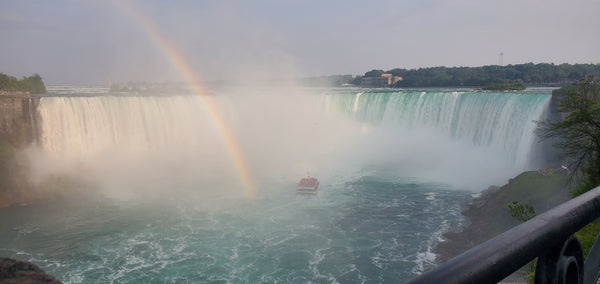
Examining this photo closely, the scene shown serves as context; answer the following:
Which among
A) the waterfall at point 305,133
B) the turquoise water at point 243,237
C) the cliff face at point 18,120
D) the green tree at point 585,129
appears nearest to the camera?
the turquoise water at point 243,237

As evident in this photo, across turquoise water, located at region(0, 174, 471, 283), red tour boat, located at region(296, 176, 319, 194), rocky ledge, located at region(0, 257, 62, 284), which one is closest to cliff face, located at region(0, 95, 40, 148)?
turquoise water, located at region(0, 174, 471, 283)

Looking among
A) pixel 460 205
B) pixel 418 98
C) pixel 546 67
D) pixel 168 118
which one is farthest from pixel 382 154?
pixel 546 67

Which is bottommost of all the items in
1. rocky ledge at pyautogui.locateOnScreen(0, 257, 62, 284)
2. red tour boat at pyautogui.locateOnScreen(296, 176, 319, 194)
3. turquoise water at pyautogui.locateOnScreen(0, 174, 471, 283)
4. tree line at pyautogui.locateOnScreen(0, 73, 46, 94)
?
turquoise water at pyautogui.locateOnScreen(0, 174, 471, 283)

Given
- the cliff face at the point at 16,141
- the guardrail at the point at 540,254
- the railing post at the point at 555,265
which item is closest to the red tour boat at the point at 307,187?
the cliff face at the point at 16,141

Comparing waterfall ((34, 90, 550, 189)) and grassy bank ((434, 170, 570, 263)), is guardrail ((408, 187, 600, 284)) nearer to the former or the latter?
grassy bank ((434, 170, 570, 263))

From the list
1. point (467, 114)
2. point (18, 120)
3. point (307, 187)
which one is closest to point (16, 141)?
point (18, 120)

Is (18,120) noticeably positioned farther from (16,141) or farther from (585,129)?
(585,129)

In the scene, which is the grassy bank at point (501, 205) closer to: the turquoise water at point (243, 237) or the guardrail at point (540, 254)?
the turquoise water at point (243, 237)
